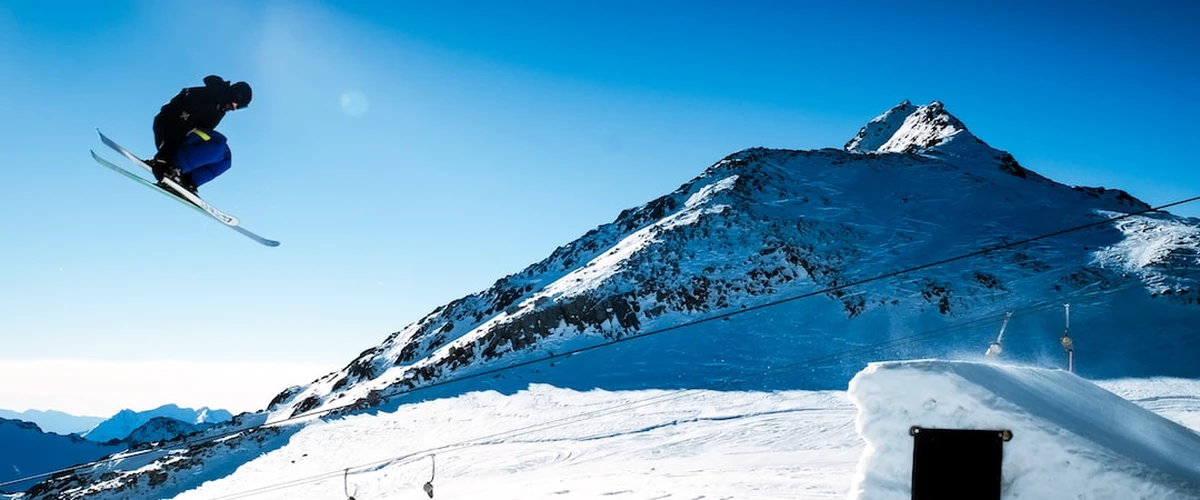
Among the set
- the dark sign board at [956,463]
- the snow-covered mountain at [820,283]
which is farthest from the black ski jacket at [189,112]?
the snow-covered mountain at [820,283]

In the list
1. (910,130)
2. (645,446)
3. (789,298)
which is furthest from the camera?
(910,130)

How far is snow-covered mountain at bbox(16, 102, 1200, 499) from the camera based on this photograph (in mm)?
41625

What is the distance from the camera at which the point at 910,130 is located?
11912 centimetres

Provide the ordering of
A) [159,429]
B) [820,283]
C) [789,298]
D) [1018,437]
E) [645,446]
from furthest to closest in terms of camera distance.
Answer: [159,429], [820,283], [789,298], [645,446], [1018,437]

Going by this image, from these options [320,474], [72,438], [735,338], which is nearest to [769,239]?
[735,338]

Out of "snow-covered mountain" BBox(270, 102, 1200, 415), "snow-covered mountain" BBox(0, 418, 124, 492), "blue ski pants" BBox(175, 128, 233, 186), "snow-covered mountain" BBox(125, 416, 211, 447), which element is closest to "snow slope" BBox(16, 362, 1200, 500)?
"snow-covered mountain" BBox(270, 102, 1200, 415)

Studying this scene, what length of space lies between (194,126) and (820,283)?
198 feet

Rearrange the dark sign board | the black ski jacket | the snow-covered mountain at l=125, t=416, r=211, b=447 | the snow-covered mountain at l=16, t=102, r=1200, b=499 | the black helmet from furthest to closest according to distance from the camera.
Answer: the snow-covered mountain at l=125, t=416, r=211, b=447, the snow-covered mountain at l=16, t=102, r=1200, b=499, the black helmet, the black ski jacket, the dark sign board

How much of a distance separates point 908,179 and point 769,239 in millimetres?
30492

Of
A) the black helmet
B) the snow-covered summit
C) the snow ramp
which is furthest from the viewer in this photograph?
the snow-covered summit

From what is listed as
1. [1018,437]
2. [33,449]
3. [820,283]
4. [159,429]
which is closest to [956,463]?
[1018,437]

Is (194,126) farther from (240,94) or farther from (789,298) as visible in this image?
(789,298)

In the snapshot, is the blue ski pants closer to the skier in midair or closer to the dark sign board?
the skier in midair

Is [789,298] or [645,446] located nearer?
[645,446]
